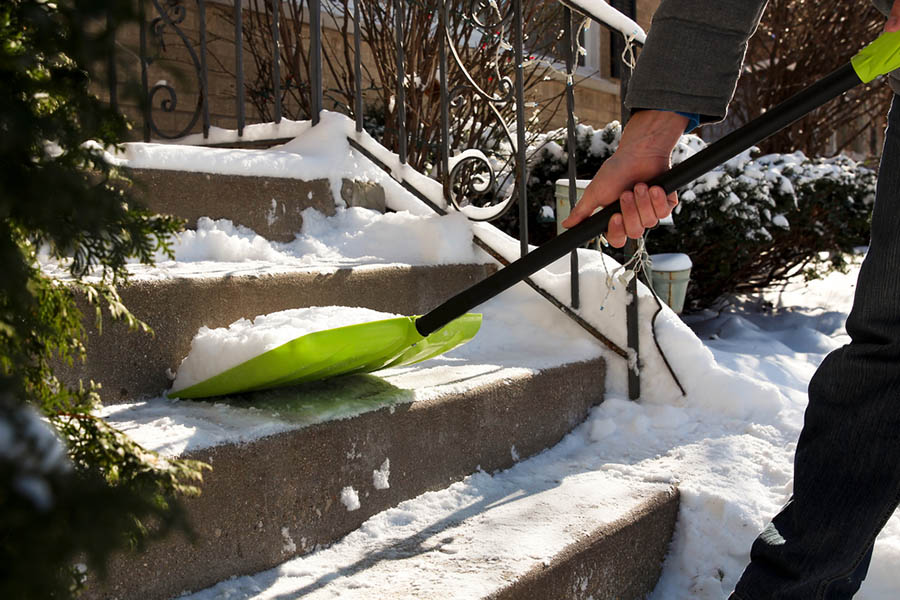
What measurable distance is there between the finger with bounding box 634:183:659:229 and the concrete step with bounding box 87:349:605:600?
1.90 feet

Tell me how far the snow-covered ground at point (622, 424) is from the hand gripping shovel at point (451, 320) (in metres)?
0.14

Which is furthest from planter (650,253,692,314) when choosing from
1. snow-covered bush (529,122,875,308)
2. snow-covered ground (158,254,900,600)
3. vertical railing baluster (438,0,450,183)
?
vertical railing baluster (438,0,450,183)

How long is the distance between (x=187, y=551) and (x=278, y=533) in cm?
16

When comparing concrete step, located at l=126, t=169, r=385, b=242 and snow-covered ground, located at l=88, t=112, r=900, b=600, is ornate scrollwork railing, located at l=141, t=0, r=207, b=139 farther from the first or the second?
snow-covered ground, located at l=88, t=112, r=900, b=600

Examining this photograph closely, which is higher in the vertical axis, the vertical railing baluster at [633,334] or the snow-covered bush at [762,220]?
the snow-covered bush at [762,220]

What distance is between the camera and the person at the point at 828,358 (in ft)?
3.49

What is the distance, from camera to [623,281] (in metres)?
2.08

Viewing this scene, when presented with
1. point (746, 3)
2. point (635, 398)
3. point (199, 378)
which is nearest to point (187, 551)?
point (199, 378)

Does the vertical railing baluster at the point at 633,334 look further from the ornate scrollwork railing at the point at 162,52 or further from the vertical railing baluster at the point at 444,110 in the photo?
the ornate scrollwork railing at the point at 162,52

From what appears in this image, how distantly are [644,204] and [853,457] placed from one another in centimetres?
46

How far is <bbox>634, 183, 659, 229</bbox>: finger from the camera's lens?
1092mm

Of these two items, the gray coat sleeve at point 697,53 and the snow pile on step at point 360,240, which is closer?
the gray coat sleeve at point 697,53

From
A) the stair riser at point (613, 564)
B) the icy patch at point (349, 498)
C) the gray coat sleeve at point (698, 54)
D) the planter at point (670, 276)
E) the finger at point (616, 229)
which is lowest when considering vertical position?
the stair riser at point (613, 564)

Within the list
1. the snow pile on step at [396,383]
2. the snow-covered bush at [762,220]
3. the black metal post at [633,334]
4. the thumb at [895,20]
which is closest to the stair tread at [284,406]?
the snow pile on step at [396,383]
